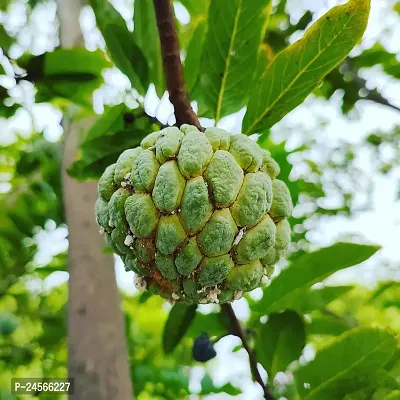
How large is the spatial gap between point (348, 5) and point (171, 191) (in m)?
0.59

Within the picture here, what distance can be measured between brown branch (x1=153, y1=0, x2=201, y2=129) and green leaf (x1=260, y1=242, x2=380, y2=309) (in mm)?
534

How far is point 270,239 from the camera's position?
3.46 feet

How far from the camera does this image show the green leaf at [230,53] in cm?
131

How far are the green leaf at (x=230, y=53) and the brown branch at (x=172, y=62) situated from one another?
5.7 inches

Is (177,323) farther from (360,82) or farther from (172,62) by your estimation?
(360,82)

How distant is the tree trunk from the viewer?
1.78 meters

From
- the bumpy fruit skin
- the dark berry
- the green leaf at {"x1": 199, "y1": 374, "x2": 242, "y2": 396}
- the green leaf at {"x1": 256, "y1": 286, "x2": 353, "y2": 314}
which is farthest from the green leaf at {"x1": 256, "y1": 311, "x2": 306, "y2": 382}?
the green leaf at {"x1": 199, "y1": 374, "x2": 242, "y2": 396}

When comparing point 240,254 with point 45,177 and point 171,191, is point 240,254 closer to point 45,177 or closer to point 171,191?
point 171,191

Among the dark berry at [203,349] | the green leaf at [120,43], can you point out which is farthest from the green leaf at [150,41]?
the dark berry at [203,349]

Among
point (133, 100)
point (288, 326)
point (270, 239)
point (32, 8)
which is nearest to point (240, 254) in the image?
point (270, 239)

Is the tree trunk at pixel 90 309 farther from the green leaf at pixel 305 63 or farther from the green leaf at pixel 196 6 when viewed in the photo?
the green leaf at pixel 305 63

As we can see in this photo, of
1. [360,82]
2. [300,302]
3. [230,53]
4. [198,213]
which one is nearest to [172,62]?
[230,53]

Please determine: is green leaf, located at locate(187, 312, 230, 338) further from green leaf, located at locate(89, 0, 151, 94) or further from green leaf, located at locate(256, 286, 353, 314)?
green leaf, located at locate(89, 0, 151, 94)

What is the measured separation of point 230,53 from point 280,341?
915 mm
